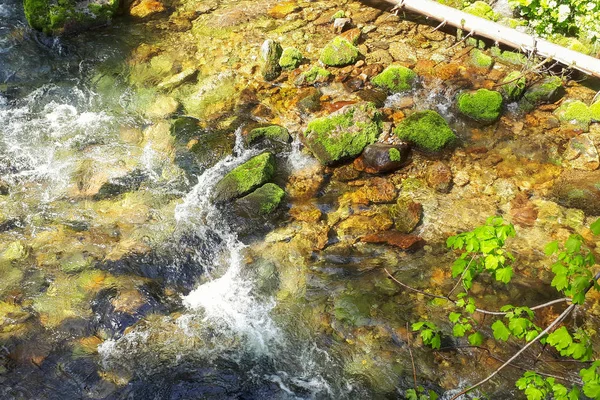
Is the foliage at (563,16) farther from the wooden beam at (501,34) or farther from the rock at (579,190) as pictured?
the rock at (579,190)

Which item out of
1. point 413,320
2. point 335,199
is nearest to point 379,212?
point 335,199

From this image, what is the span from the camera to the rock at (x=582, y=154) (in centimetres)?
760

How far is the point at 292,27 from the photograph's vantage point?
10672 millimetres

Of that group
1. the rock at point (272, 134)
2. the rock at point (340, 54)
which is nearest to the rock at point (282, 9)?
the rock at point (340, 54)

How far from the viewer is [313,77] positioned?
921 centimetres

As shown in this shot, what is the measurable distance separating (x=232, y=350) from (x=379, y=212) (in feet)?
9.79

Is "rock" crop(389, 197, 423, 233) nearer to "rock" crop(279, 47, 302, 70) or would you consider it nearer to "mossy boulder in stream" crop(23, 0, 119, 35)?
"rock" crop(279, 47, 302, 70)

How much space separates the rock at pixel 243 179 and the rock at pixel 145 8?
6227mm

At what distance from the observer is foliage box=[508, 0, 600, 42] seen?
8.84m

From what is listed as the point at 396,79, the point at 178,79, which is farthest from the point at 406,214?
the point at 178,79

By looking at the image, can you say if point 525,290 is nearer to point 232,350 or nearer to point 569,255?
point 569,255

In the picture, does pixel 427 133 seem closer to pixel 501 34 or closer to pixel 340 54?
pixel 340 54

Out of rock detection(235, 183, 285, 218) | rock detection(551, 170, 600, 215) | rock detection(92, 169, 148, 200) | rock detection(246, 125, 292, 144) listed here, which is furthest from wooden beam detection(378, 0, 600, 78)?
rock detection(92, 169, 148, 200)

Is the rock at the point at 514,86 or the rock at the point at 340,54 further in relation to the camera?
the rock at the point at 340,54
